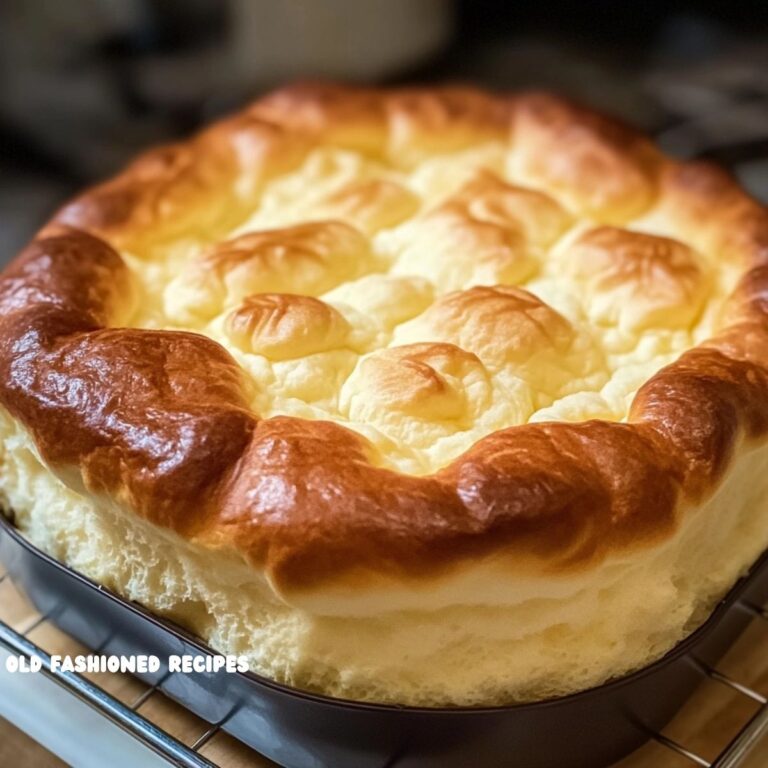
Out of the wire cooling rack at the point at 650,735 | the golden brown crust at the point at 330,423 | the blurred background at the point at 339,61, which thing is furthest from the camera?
the blurred background at the point at 339,61

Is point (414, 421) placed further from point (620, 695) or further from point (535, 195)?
point (535, 195)

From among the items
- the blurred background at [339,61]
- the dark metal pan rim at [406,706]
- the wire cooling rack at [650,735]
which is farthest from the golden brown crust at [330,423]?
the blurred background at [339,61]

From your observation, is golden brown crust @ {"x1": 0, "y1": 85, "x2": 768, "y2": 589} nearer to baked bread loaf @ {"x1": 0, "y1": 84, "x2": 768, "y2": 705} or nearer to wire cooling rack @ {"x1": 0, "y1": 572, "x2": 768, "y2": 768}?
baked bread loaf @ {"x1": 0, "y1": 84, "x2": 768, "y2": 705}

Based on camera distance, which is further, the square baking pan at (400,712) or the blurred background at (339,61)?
the blurred background at (339,61)

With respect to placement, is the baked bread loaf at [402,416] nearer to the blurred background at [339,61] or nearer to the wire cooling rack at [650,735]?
the wire cooling rack at [650,735]

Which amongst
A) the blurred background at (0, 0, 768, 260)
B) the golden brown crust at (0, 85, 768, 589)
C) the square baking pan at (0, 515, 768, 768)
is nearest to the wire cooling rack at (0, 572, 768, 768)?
the square baking pan at (0, 515, 768, 768)

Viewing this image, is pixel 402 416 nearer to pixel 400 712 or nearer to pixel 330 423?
pixel 330 423
